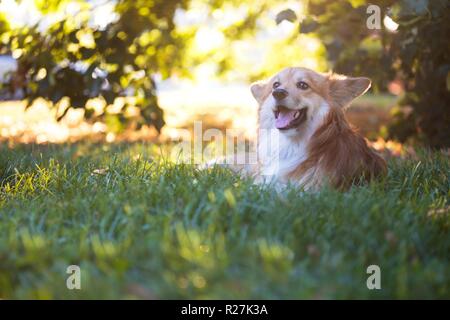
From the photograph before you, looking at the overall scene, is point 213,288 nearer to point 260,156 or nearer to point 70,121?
point 260,156

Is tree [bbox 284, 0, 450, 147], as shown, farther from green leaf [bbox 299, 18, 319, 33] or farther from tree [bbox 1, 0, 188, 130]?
tree [bbox 1, 0, 188, 130]

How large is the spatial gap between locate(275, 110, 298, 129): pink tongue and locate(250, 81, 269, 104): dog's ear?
29 cm

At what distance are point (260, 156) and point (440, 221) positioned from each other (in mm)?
1690

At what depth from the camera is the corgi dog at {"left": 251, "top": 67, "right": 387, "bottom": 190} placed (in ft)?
12.6

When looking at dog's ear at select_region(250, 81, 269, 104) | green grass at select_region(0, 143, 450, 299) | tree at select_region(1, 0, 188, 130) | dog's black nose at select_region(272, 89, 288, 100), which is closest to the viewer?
green grass at select_region(0, 143, 450, 299)

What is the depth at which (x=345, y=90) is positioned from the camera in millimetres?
4141

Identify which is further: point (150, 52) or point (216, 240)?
point (150, 52)

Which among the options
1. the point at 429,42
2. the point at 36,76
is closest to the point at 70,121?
the point at 36,76

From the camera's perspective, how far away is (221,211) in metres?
2.89

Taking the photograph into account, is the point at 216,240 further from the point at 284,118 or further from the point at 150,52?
the point at 150,52

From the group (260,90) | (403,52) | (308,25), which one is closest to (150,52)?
(308,25)

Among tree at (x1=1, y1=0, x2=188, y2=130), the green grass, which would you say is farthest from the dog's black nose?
tree at (x1=1, y1=0, x2=188, y2=130)

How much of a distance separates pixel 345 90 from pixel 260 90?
71cm

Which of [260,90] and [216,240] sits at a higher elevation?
[260,90]
